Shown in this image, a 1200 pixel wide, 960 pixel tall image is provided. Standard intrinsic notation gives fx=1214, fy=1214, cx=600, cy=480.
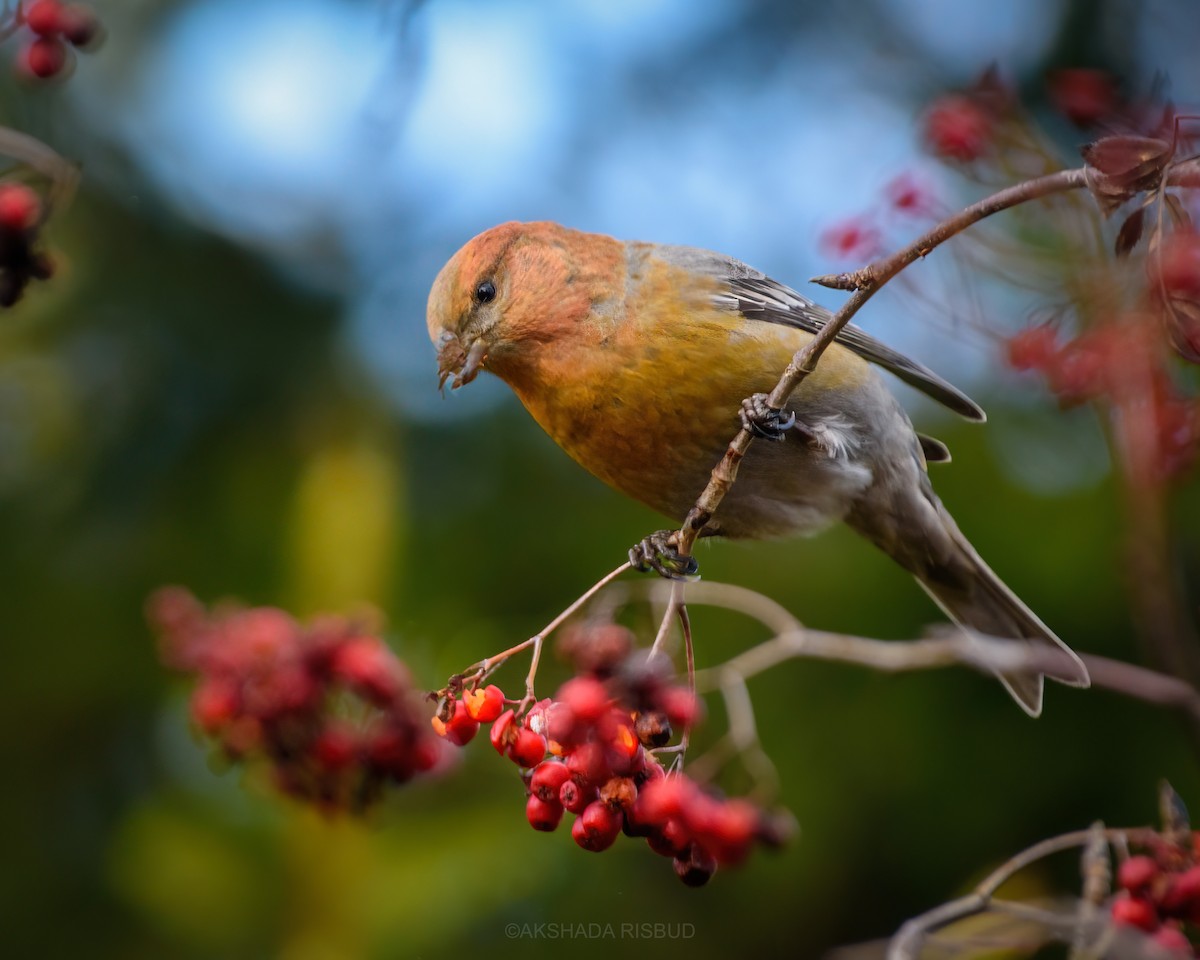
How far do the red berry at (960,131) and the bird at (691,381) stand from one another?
0.54 m

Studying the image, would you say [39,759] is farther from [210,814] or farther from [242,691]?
[242,691]

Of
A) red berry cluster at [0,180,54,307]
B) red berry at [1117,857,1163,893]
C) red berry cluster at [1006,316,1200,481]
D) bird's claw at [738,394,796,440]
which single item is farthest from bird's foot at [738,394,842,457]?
red berry cluster at [0,180,54,307]

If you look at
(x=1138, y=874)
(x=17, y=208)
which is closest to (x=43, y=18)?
(x=17, y=208)

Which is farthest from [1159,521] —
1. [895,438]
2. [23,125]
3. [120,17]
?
[120,17]

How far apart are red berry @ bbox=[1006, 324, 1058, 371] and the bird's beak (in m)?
1.35

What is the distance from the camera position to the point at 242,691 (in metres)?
3.01

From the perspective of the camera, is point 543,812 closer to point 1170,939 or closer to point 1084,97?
point 1170,939

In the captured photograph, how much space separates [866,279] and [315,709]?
1831 millimetres

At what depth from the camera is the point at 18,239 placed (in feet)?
5.87

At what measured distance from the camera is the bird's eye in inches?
128

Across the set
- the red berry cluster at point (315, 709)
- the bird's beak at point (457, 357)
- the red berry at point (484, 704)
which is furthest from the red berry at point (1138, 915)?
the bird's beak at point (457, 357)

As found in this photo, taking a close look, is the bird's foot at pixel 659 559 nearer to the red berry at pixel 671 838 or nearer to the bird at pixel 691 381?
the bird at pixel 691 381

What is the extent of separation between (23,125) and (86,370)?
0.95 metres

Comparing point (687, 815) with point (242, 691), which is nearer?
point (687, 815)
